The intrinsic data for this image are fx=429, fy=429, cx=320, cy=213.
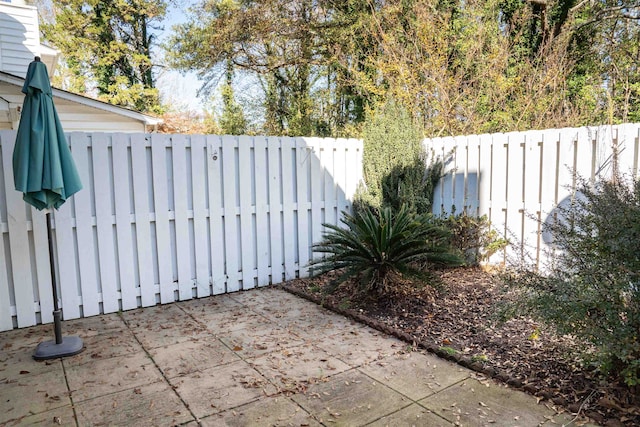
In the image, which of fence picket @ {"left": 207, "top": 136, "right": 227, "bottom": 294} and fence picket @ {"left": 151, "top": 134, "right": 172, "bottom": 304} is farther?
fence picket @ {"left": 207, "top": 136, "right": 227, "bottom": 294}

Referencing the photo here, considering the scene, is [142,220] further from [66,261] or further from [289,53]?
[289,53]

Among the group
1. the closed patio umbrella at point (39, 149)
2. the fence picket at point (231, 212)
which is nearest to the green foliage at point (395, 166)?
the fence picket at point (231, 212)

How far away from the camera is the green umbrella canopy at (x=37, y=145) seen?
3.11m

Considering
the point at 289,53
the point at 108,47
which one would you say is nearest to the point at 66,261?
the point at 289,53

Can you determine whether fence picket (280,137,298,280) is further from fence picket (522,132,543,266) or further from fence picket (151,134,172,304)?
fence picket (522,132,543,266)

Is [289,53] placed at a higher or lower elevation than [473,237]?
higher

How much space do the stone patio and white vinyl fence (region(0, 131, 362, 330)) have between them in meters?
0.42

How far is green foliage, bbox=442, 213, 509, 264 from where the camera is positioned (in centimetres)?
509

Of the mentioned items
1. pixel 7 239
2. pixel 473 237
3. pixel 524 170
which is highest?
pixel 524 170

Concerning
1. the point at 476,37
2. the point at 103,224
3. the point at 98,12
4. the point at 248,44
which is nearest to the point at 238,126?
the point at 248,44

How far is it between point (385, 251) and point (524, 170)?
192 centimetres

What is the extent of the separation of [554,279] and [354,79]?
9502 mm

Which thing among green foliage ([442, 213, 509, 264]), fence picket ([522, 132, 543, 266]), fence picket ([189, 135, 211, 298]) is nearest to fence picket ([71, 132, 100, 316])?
fence picket ([189, 135, 211, 298])

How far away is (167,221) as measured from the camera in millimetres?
4484
